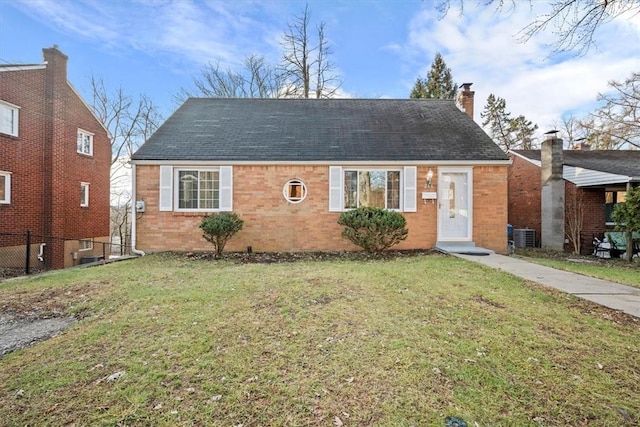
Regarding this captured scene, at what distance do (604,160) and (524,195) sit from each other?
4.15 m

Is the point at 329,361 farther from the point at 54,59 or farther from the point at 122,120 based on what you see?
the point at 122,120

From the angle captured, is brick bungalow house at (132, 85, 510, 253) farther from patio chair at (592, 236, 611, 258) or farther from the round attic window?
patio chair at (592, 236, 611, 258)

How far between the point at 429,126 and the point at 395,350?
10.8 meters

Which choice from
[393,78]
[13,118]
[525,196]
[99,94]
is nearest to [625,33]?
[525,196]

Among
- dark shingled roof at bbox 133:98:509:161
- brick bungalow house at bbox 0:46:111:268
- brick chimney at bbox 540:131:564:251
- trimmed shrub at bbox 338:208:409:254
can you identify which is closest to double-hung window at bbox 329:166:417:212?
dark shingled roof at bbox 133:98:509:161

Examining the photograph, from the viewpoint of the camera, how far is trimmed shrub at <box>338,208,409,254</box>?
8.90 meters

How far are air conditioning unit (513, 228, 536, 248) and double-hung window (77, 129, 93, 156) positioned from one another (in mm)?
20871

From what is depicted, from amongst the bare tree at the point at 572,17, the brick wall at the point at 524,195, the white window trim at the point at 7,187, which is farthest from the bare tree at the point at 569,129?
the white window trim at the point at 7,187

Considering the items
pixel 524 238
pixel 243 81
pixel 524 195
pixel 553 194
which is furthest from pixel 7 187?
pixel 524 195

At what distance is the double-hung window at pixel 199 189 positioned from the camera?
10.2 meters

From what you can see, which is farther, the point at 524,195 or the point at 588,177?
the point at 524,195

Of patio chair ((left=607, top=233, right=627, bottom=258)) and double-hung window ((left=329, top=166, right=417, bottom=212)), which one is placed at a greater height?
double-hung window ((left=329, top=166, right=417, bottom=212))

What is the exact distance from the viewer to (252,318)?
3.99 meters

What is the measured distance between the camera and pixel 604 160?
1509cm
